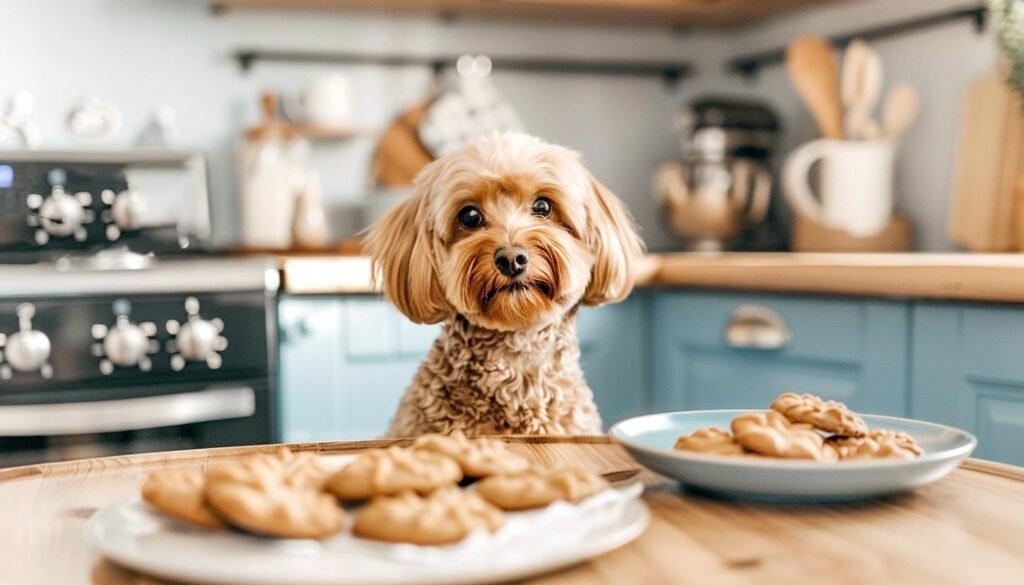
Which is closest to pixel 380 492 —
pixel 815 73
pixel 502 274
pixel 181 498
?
pixel 181 498

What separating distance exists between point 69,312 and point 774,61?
204 cm

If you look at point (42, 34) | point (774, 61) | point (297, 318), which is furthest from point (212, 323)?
point (774, 61)

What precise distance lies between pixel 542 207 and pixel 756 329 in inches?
28.9

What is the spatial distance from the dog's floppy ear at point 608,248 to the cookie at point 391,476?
0.90 m

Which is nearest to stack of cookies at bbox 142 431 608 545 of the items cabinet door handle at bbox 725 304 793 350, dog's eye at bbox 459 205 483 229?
dog's eye at bbox 459 205 483 229

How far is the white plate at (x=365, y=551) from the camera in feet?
1.73

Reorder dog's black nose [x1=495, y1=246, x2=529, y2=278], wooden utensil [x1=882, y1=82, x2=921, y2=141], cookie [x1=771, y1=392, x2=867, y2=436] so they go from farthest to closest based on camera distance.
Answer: wooden utensil [x1=882, y1=82, x2=921, y2=141] → dog's black nose [x1=495, y1=246, x2=529, y2=278] → cookie [x1=771, y1=392, x2=867, y2=436]

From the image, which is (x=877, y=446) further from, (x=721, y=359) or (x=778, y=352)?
(x=721, y=359)

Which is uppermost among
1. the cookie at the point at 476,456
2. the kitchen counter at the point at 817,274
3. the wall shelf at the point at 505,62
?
the wall shelf at the point at 505,62

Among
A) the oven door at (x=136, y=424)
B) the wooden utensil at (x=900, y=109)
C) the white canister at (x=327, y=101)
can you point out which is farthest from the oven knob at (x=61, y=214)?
the wooden utensil at (x=900, y=109)

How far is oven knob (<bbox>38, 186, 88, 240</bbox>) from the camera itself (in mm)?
2096

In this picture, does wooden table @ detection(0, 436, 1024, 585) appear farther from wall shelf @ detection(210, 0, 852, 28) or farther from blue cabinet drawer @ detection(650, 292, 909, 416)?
wall shelf @ detection(210, 0, 852, 28)

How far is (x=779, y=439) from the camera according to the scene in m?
0.71

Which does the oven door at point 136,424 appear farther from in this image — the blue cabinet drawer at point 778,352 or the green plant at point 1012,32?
the green plant at point 1012,32
